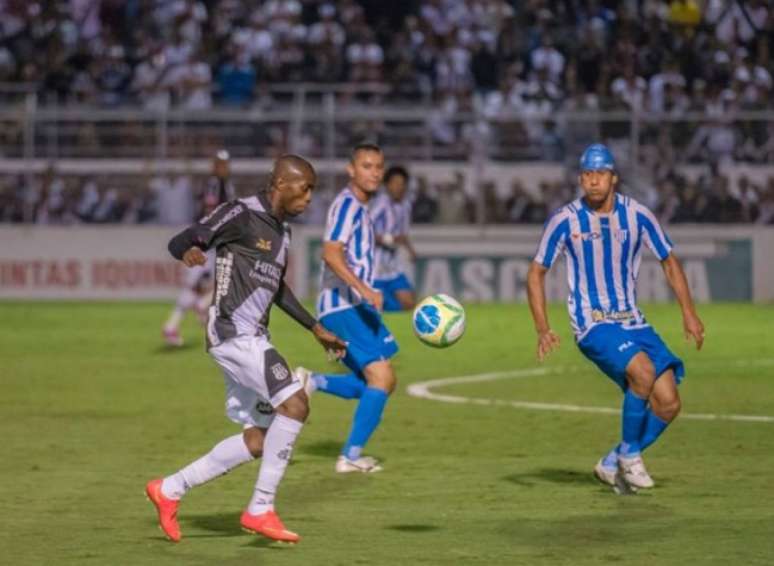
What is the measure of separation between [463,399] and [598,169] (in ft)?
19.2

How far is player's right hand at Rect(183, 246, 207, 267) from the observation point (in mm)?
9125

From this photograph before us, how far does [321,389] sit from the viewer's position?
12.9m

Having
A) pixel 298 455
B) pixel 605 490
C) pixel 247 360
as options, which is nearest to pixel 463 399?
pixel 298 455

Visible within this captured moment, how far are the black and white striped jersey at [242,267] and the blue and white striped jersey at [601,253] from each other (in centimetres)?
249

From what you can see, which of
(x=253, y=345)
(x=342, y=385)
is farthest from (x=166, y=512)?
(x=342, y=385)

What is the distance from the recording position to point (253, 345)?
30.9 feet

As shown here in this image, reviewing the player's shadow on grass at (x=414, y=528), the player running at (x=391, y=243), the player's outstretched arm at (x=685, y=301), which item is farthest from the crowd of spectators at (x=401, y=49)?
the player's shadow on grass at (x=414, y=528)

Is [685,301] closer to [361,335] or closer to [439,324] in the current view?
[439,324]

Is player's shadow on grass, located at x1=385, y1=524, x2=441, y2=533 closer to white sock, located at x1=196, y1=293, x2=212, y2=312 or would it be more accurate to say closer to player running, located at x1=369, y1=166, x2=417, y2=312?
player running, located at x1=369, y1=166, x2=417, y2=312

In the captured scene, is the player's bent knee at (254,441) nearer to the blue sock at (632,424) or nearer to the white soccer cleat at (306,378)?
the white soccer cleat at (306,378)

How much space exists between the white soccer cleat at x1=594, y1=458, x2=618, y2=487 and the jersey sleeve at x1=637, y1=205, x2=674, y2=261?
142 centimetres

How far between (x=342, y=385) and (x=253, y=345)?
11.5ft

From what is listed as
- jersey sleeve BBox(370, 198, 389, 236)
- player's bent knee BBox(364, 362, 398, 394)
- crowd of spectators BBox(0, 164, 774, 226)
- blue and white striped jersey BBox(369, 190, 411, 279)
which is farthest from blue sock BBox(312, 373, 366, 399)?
crowd of spectators BBox(0, 164, 774, 226)

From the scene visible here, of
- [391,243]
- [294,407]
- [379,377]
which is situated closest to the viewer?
[294,407]
